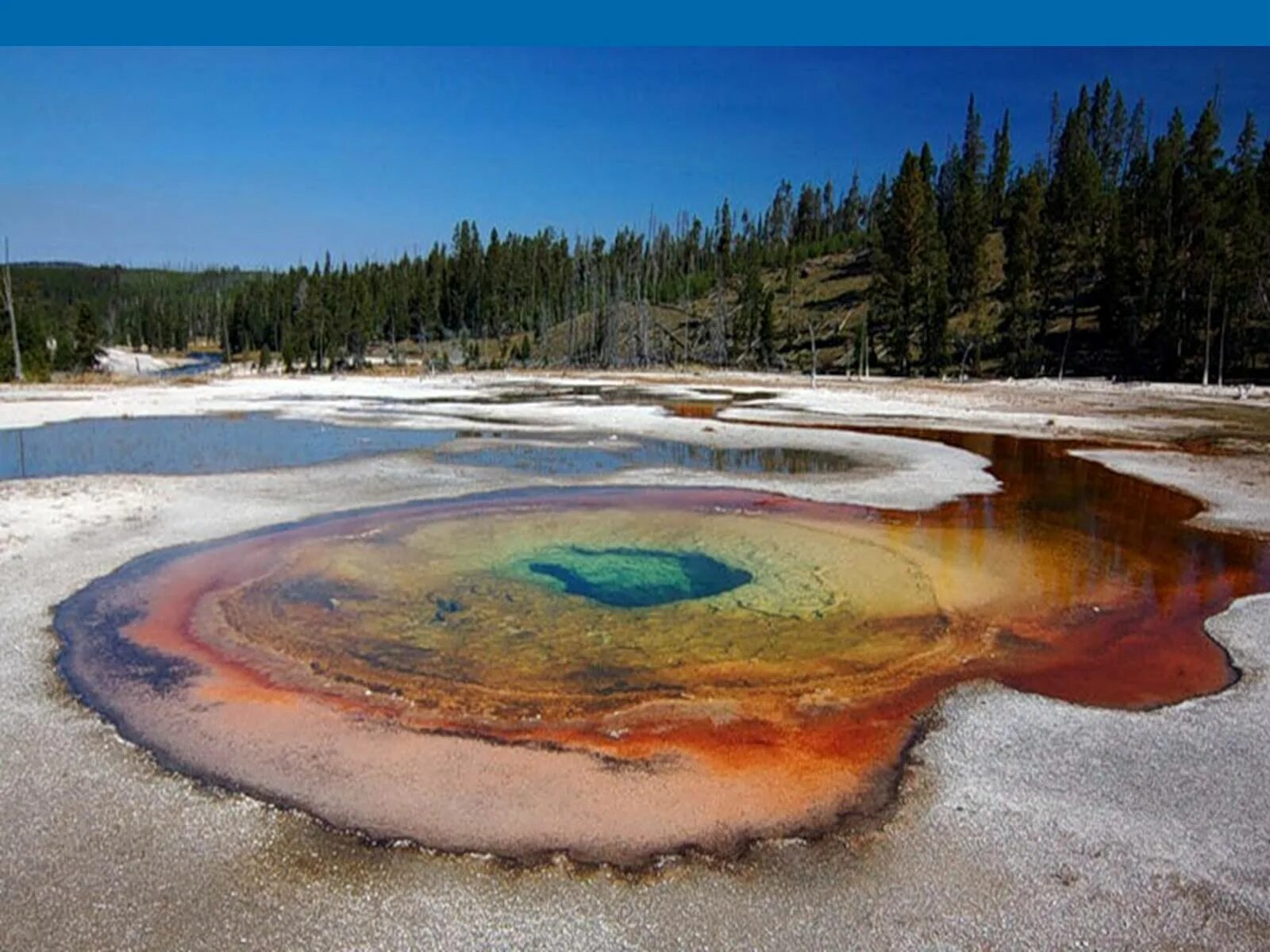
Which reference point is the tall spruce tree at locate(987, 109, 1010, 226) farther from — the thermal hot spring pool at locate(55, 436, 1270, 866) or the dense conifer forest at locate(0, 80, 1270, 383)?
the thermal hot spring pool at locate(55, 436, 1270, 866)

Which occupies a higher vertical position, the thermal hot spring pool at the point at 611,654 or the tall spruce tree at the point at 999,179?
the tall spruce tree at the point at 999,179

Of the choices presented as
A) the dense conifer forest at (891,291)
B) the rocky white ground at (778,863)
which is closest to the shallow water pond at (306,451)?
the rocky white ground at (778,863)

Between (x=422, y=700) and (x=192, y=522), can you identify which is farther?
(x=192, y=522)

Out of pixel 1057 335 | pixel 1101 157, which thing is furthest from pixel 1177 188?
pixel 1101 157

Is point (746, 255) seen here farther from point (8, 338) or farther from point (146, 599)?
point (146, 599)

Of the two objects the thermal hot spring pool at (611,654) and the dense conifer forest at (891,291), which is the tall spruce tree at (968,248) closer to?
the dense conifer forest at (891,291)

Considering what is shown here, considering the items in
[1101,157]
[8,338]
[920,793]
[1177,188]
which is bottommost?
[920,793]
